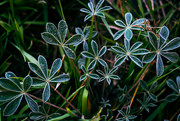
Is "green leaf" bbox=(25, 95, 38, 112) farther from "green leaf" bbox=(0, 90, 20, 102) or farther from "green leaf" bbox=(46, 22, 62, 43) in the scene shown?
"green leaf" bbox=(46, 22, 62, 43)

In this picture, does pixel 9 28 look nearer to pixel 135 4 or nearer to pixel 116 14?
pixel 116 14

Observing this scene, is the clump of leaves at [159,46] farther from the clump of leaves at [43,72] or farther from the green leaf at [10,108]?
the green leaf at [10,108]

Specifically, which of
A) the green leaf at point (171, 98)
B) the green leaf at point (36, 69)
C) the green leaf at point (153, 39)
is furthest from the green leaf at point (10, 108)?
the green leaf at point (171, 98)

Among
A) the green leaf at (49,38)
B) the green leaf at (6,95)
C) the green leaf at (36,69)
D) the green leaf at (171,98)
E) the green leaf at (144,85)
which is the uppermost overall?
the green leaf at (49,38)

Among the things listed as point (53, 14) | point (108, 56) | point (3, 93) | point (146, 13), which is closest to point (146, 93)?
point (108, 56)

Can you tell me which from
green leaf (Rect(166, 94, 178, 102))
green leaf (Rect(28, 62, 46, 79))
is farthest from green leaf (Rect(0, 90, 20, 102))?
green leaf (Rect(166, 94, 178, 102))

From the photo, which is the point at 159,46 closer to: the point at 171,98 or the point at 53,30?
the point at 171,98

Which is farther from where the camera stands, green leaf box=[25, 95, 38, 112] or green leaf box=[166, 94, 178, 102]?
green leaf box=[166, 94, 178, 102]
